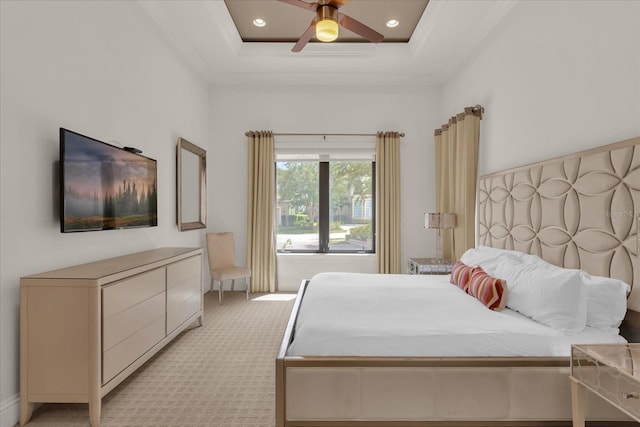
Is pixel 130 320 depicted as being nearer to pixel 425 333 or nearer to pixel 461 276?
pixel 425 333

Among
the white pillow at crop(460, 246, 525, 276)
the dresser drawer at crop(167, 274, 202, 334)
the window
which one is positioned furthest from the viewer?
the window

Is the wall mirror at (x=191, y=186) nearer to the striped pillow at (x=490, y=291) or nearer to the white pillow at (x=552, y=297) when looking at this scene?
the striped pillow at (x=490, y=291)

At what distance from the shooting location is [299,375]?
177cm

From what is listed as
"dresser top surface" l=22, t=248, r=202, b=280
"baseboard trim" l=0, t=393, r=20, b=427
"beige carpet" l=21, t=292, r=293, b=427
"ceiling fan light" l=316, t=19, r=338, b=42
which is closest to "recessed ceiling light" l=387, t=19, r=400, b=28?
"ceiling fan light" l=316, t=19, r=338, b=42

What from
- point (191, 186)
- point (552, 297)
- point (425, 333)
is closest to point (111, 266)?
point (425, 333)

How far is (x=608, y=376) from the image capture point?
1449 mm

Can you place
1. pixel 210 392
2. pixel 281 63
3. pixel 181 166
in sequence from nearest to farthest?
1. pixel 210 392
2. pixel 181 166
3. pixel 281 63

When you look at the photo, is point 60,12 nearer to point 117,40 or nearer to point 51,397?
point 117,40

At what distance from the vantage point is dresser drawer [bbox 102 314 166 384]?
2045mm

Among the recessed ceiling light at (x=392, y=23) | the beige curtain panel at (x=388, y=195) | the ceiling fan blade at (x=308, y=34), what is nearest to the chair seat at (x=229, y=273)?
the beige curtain panel at (x=388, y=195)

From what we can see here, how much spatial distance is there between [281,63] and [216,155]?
1.68 m

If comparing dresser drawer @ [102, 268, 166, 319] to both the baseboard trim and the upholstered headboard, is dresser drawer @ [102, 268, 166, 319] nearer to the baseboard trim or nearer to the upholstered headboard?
the baseboard trim

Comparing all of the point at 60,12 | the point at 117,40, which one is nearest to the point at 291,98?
the point at 117,40

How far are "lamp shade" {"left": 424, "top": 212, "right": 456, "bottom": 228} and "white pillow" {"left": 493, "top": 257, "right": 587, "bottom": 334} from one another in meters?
1.82
